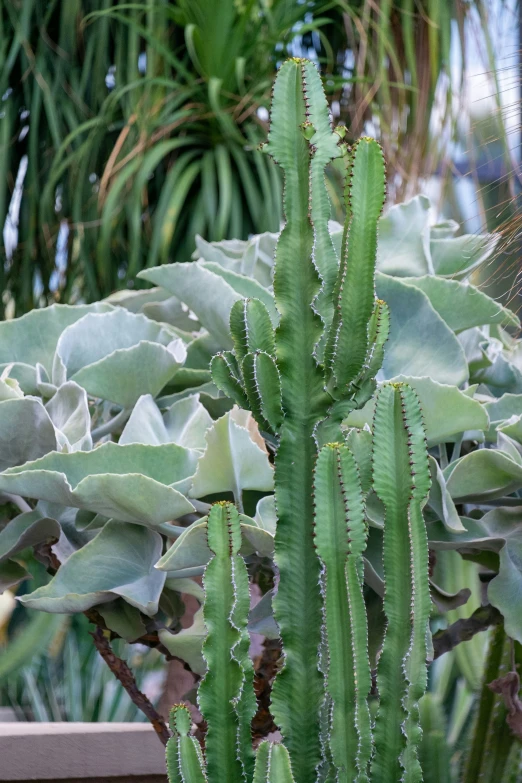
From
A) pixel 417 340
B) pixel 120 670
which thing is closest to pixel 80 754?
pixel 120 670

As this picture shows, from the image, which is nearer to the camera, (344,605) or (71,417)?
(344,605)

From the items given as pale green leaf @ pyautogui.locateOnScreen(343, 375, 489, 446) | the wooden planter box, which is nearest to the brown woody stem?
pale green leaf @ pyautogui.locateOnScreen(343, 375, 489, 446)

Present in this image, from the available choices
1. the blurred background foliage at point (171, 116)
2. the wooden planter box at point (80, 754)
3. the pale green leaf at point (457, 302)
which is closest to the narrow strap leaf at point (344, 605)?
the pale green leaf at point (457, 302)

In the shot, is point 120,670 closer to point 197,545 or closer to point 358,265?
point 197,545

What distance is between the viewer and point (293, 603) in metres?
0.44

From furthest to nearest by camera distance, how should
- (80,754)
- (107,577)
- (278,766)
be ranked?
1. (80,754)
2. (107,577)
3. (278,766)

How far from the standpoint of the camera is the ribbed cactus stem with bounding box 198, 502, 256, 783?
0.43 metres

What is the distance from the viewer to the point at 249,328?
1.55 ft

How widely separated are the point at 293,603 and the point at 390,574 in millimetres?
51

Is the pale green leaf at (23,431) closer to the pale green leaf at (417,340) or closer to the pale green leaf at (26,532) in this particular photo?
the pale green leaf at (26,532)

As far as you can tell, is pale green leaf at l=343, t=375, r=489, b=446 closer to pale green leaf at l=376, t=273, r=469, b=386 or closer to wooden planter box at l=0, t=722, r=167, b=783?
pale green leaf at l=376, t=273, r=469, b=386

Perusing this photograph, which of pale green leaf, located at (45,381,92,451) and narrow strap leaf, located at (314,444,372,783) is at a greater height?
pale green leaf, located at (45,381,92,451)

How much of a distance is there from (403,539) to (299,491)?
6cm

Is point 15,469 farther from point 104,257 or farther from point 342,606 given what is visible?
point 104,257
